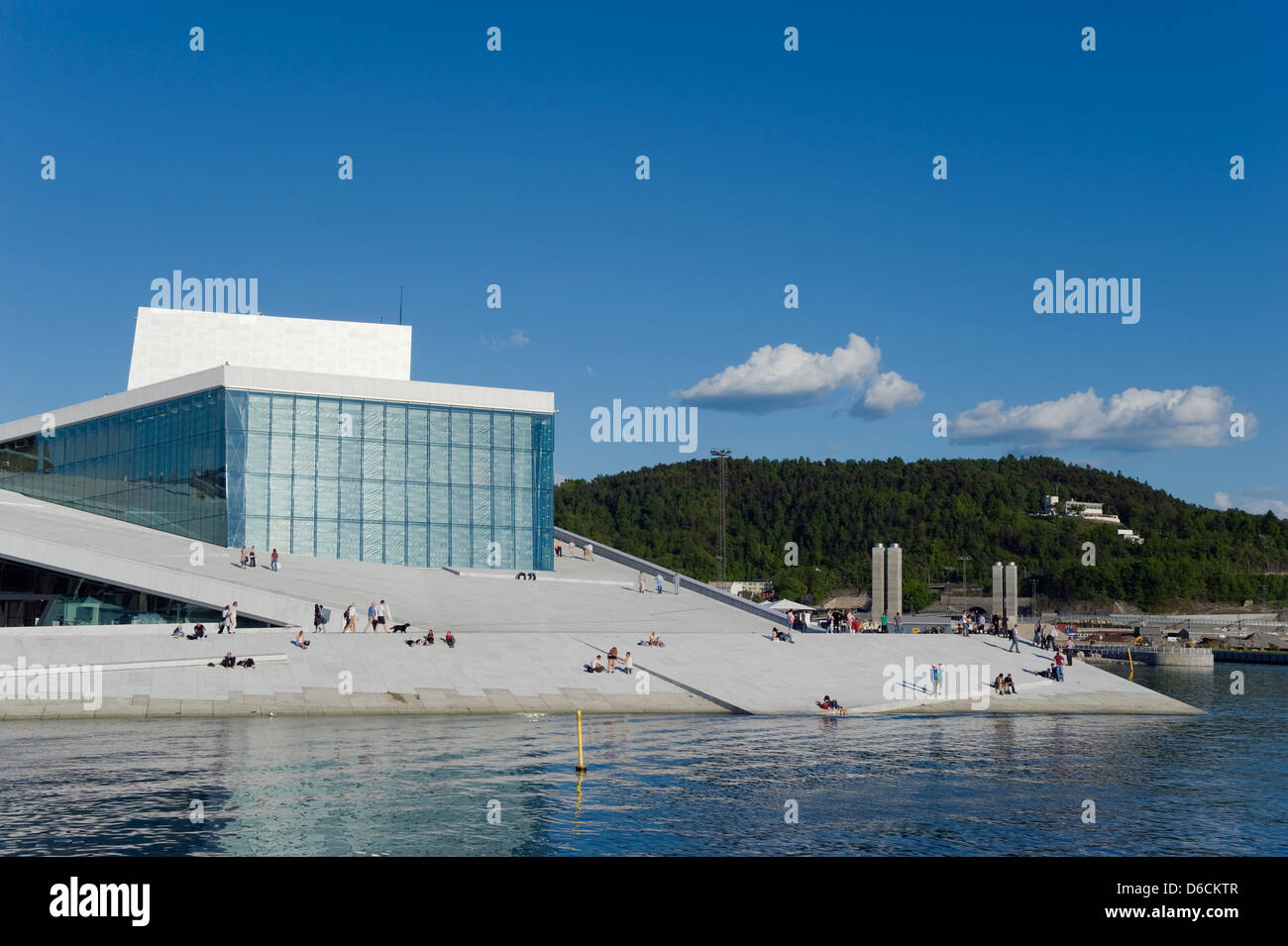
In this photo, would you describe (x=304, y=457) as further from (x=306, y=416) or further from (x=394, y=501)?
(x=394, y=501)

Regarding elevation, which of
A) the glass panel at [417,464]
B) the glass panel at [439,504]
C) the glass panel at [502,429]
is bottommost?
the glass panel at [439,504]

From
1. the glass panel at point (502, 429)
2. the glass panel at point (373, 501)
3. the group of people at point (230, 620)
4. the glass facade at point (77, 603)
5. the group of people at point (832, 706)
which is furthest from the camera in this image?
the glass panel at point (502, 429)

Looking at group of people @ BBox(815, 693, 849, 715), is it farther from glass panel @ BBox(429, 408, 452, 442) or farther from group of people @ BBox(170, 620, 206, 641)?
glass panel @ BBox(429, 408, 452, 442)

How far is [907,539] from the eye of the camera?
7239 inches

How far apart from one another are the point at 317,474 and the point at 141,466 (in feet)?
31.1

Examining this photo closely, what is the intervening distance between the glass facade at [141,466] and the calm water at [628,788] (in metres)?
26.8

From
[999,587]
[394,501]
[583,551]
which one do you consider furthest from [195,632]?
[999,587]

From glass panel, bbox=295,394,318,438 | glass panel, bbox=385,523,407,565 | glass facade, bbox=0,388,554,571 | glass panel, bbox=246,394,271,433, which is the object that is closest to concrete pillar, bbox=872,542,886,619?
glass facade, bbox=0,388,554,571

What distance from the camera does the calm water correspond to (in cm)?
1884

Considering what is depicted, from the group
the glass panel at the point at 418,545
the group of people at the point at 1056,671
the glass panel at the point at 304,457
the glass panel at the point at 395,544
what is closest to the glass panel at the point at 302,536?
the glass panel at the point at 304,457

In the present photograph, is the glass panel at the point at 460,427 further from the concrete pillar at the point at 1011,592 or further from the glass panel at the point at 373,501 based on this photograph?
the concrete pillar at the point at 1011,592

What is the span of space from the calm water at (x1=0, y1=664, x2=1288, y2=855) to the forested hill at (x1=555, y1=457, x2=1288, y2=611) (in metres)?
116

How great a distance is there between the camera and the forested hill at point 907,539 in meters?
156
